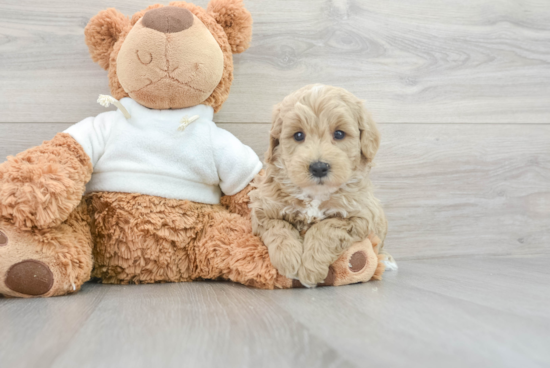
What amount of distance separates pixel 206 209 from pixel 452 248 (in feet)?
2.87

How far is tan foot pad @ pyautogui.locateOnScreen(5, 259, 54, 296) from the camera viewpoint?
2.72 feet

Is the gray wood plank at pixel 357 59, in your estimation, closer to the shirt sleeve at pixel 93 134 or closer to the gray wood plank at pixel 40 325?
the shirt sleeve at pixel 93 134

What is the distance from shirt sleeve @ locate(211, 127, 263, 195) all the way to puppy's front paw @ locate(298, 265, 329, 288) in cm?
28

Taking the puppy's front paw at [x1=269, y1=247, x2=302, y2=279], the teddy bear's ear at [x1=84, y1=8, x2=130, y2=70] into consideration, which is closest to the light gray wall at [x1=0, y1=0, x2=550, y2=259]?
the teddy bear's ear at [x1=84, y1=8, x2=130, y2=70]

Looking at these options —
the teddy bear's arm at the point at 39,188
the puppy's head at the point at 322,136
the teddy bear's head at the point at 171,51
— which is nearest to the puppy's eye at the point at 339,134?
the puppy's head at the point at 322,136

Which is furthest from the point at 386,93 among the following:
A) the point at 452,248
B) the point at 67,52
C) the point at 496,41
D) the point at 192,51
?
the point at 67,52

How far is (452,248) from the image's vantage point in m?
1.43

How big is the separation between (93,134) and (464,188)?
1.15m

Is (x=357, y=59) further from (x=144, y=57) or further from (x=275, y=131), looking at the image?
Result: (x=144, y=57)

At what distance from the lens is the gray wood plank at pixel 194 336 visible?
532 millimetres

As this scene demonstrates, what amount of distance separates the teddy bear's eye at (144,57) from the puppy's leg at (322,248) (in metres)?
0.53

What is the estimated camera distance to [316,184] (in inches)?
33.6

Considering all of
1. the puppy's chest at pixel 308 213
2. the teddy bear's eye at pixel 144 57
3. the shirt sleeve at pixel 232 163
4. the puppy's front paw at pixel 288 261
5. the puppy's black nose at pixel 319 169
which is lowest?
the puppy's front paw at pixel 288 261

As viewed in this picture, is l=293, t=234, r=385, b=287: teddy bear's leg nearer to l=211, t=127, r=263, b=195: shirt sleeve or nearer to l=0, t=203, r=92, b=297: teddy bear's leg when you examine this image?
l=211, t=127, r=263, b=195: shirt sleeve
